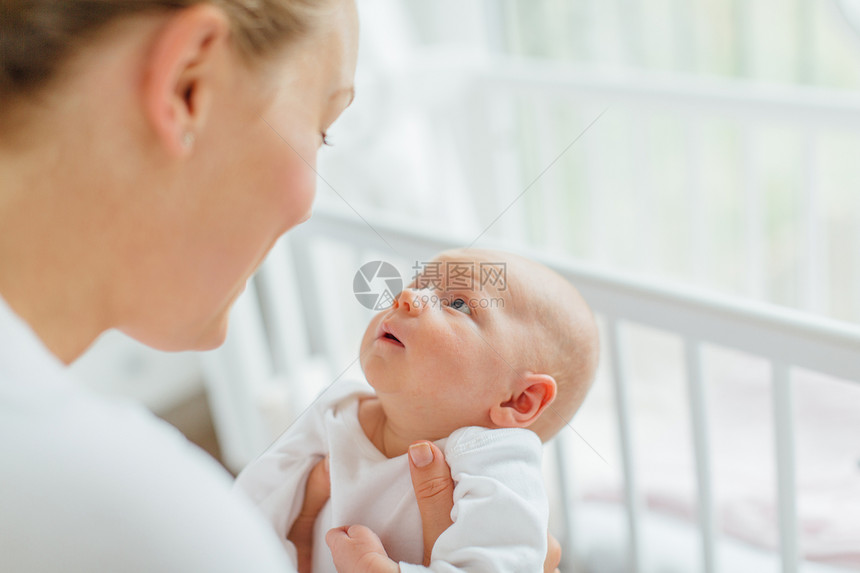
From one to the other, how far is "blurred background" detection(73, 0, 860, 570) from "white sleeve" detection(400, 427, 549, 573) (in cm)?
42

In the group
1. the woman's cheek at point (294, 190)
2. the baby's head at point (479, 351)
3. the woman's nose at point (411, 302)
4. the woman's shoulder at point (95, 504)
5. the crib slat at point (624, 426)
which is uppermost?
the woman's cheek at point (294, 190)

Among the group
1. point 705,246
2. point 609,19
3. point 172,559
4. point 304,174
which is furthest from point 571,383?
point 609,19

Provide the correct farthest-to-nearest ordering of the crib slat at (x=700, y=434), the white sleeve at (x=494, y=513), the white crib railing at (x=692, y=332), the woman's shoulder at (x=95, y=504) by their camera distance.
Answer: the crib slat at (x=700, y=434), the white crib railing at (x=692, y=332), the white sleeve at (x=494, y=513), the woman's shoulder at (x=95, y=504)

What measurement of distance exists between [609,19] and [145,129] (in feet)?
5.95

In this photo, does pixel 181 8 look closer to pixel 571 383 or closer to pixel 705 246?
pixel 571 383

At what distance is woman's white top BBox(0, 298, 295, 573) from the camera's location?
1.15 feet

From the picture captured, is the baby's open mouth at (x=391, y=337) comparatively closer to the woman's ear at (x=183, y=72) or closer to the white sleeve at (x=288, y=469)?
the white sleeve at (x=288, y=469)

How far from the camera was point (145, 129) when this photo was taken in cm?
43

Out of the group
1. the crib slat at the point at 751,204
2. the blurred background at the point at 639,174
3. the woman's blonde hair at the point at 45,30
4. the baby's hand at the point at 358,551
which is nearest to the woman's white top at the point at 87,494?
the woman's blonde hair at the point at 45,30

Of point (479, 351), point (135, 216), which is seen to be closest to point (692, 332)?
point (479, 351)

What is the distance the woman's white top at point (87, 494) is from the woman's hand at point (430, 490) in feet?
0.92

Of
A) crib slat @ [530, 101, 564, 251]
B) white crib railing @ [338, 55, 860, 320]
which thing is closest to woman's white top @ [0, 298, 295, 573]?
white crib railing @ [338, 55, 860, 320]

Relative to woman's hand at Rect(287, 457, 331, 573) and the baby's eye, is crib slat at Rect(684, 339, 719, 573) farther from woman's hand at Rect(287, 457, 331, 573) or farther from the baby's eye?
woman's hand at Rect(287, 457, 331, 573)

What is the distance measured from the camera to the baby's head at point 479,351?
69 cm
